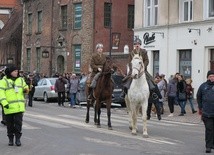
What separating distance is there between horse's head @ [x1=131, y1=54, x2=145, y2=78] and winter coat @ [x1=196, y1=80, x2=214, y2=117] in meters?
2.31

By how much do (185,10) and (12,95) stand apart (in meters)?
22.0

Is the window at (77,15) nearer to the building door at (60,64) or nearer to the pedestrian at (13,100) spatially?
the building door at (60,64)

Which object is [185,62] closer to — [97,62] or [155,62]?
[155,62]

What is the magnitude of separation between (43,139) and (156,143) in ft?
9.50

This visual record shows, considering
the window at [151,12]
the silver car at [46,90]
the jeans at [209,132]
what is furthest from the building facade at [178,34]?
the jeans at [209,132]

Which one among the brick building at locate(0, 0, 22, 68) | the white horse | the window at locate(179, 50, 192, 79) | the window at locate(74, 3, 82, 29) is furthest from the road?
the brick building at locate(0, 0, 22, 68)

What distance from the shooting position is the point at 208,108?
40.1 ft

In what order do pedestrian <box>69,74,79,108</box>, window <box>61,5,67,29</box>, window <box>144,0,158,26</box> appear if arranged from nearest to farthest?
pedestrian <box>69,74,79,108</box> → window <box>144,0,158,26</box> → window <box>61,5,67,29</box>

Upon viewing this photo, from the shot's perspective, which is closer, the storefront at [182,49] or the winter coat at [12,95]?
the winter coat at [12,95]

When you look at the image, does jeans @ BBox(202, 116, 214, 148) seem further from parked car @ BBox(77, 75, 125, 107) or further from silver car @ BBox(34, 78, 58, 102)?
Result: silver car @ BBox(34, 78, 58, 102)

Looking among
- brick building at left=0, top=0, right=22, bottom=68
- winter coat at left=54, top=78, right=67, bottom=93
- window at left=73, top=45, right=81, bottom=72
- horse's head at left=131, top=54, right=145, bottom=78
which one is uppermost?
brick building at left=0, top=0, right=22, bottom=68

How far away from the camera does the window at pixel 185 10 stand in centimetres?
3203

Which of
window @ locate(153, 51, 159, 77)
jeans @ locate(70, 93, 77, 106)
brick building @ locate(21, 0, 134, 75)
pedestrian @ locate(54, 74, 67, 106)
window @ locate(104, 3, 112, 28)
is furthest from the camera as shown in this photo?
window @ locate(104, 3, 112, 28)

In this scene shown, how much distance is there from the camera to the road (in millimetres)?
11633
